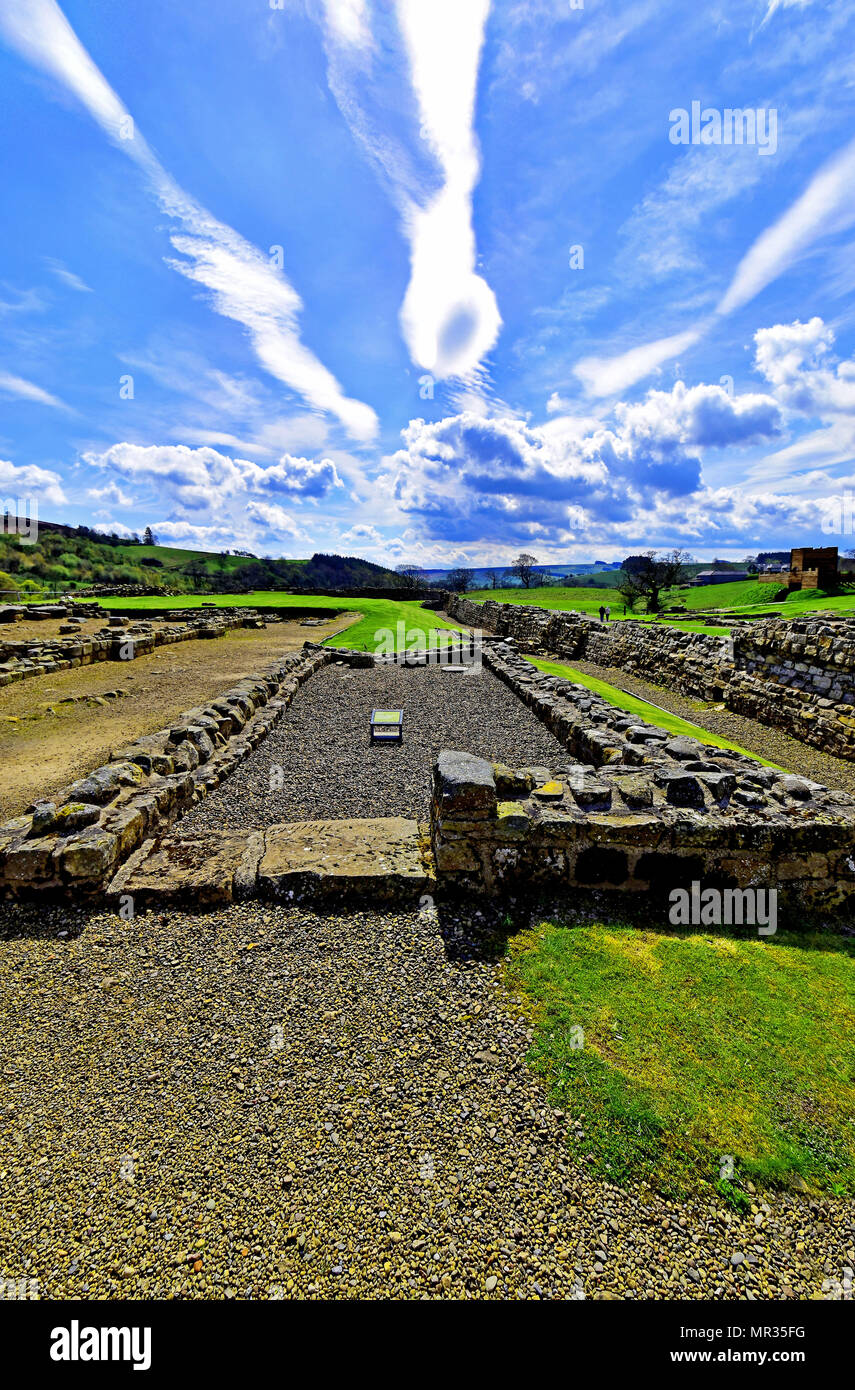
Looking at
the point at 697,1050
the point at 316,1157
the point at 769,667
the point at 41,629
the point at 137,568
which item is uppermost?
the point at 137,568

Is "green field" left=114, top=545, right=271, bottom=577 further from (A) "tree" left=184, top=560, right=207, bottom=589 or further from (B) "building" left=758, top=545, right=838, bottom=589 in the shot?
(B) "building" left=758, top=545, right=838, bottom=589

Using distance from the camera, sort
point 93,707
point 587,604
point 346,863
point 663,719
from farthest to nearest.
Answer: point 587,604 < point 93,707 < point 663,719 < point 346,863

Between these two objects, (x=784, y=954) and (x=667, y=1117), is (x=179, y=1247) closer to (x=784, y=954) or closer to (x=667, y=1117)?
(x=667, y=1117)

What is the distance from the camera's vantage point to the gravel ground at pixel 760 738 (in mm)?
10414

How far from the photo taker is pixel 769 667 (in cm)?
1422

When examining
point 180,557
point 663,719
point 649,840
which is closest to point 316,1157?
point 649,840

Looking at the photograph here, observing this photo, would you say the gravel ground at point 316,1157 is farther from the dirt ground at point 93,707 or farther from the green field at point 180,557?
the green field at point 180,557

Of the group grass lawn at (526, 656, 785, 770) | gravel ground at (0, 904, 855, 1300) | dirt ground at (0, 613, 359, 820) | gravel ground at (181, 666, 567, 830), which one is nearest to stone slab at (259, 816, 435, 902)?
gravel ground at (0, 904, 855, 1300)

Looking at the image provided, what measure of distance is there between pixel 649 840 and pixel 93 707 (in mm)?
13750

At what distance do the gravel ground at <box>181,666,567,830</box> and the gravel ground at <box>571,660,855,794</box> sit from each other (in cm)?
499

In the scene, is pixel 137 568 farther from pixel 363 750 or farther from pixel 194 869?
pixel 194 869

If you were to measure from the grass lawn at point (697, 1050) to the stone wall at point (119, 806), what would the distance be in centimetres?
439

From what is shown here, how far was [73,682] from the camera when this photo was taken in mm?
17000

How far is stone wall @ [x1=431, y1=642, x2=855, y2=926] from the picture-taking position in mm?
5074
